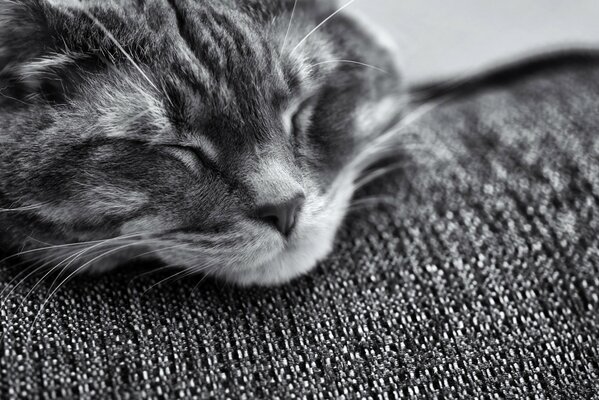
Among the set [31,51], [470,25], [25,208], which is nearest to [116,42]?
[31,51]

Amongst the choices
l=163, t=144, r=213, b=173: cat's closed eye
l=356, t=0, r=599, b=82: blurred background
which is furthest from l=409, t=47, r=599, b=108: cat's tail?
l=163, t=144, r=213, b=173: cat's closed eye

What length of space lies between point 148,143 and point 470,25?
3.19 ft

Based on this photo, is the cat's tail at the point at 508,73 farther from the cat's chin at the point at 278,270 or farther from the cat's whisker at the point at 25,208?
the cat's whisker at the point at 25,208

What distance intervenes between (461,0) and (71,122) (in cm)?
105

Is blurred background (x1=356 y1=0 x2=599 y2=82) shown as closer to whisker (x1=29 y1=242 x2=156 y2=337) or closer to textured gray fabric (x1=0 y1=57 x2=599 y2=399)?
textured gray fabric (x1=0 y1=57 x2=599 y2=399)

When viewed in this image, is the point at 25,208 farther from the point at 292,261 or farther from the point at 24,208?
the point at 292,261

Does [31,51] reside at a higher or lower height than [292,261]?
higher

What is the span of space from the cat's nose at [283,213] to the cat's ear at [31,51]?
0.25 m

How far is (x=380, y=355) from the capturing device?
2.17 ft

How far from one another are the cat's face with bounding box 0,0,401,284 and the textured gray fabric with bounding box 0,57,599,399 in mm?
46

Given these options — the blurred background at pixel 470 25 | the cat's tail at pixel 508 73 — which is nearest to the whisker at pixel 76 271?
the cat's tail at pixel 508 73

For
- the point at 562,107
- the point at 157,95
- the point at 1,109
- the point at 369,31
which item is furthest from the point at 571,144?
the point at 1,109

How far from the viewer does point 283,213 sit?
0.69 meters

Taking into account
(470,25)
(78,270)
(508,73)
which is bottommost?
(470,25)
